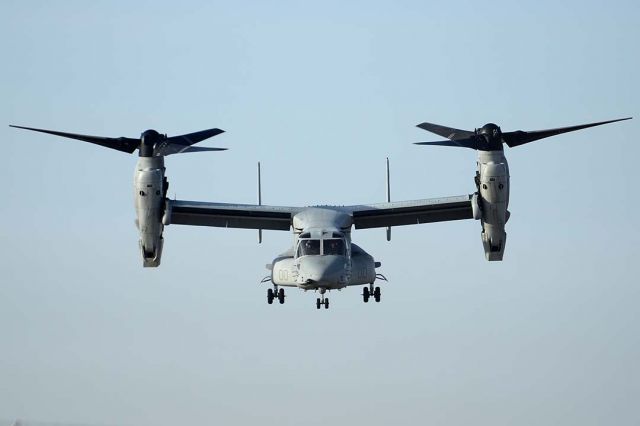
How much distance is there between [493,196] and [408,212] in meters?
5.47

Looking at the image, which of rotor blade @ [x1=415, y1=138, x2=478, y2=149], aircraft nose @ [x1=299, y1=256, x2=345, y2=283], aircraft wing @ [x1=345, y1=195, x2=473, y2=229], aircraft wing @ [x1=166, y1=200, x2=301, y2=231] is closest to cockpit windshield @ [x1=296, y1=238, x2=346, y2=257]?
aircraft nose @ [x1=299, y1=256, x2=345, y2=283]

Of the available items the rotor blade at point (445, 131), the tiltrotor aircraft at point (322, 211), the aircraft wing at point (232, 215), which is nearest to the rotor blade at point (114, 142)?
the tiltrotor aircraft at point (322, 211)

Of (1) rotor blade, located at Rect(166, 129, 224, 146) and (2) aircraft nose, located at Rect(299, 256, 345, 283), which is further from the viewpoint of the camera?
(1) rotor blade, located at Rect(166, 129, 224, 146)

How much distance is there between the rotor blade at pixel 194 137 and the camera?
230 feet

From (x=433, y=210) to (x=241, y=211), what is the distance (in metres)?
6.35

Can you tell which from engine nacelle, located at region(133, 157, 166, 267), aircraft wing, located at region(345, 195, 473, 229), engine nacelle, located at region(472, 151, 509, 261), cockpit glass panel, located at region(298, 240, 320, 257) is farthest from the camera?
aircraft wing, located at region(345, 195, 473, 229)

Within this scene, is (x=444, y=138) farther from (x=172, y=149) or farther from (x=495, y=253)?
(x=172, y=149)

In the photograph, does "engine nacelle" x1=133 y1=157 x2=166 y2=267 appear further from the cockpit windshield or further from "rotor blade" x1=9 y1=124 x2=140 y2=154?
the cockpit windshield

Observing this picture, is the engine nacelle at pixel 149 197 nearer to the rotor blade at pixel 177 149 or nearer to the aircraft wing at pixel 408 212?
the rotor blade at pixel 177 149

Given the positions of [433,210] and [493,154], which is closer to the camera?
[493,154]

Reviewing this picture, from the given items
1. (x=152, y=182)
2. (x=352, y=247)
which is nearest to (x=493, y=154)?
(x=352, y=247)

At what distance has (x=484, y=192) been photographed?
2726 inches

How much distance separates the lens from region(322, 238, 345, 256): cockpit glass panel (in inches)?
2751

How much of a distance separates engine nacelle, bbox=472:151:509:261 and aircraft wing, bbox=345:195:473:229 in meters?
2.80
